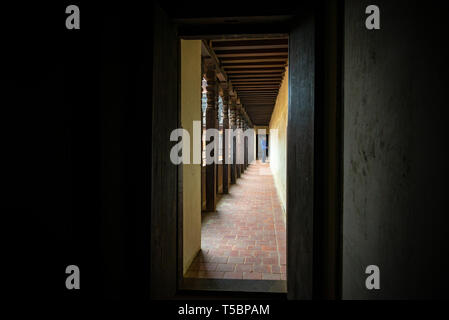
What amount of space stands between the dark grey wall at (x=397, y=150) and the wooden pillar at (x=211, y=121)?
5.95 meters

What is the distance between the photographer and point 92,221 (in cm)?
177

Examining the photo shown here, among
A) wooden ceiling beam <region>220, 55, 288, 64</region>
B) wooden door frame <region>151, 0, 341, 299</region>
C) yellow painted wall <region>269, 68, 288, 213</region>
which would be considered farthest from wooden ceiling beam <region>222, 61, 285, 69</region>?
wooden door frame <region>151, 0, 341, 299</region>

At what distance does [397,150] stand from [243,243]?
4.01 meters

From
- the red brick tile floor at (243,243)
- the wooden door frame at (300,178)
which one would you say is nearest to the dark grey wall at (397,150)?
the wooden door frame at (300,178)

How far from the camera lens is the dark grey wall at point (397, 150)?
3.06 feet

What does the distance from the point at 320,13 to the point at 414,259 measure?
1928 millimetres

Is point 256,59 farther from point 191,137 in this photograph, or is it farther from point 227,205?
point 227,205

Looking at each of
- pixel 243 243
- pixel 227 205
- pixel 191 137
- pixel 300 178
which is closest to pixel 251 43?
pixel 191 137

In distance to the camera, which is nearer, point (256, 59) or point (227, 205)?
point (256, 59)

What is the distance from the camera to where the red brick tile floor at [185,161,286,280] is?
3.69m

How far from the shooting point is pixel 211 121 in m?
7.75
